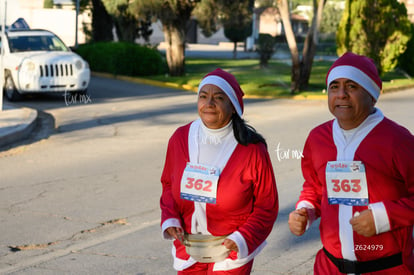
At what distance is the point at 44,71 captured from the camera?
1925 cm

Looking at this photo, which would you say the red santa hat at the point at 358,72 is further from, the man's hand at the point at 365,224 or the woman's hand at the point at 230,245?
the woman's hand at the point at 230,245

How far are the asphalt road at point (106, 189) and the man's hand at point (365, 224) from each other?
2871mm

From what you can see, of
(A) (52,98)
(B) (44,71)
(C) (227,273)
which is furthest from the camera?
(A) (52,98)

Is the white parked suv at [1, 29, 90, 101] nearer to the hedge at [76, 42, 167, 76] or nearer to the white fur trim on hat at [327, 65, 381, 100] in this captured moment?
the hedge at [76, 42, 167, 76]

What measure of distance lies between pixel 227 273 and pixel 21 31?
18672 millimetres

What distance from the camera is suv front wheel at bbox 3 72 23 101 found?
64.6 feet

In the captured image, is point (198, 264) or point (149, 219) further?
point (149, 219)

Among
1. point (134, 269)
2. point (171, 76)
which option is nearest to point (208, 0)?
point (171, 76)

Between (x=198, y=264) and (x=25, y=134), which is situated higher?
(x=198, y=264)

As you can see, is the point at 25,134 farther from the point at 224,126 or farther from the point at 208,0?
the point at 208,0

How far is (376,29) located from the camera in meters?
25.8

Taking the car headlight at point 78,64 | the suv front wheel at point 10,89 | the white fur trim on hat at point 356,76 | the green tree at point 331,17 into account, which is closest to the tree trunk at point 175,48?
the car headlight at point 78,64

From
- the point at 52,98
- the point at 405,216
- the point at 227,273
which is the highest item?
the point at 405,216

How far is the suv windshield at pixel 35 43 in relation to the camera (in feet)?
67.2
